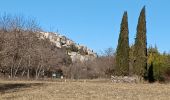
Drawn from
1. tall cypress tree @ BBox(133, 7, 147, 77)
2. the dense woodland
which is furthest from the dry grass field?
tall cypress tree @ BBox(133, 7, 147, 77)

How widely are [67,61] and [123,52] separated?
53.4 meters

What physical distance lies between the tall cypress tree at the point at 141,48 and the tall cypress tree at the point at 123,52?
4.09 ft

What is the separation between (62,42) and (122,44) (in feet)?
354

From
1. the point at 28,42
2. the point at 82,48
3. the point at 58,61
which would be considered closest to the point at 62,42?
the point at 82,48

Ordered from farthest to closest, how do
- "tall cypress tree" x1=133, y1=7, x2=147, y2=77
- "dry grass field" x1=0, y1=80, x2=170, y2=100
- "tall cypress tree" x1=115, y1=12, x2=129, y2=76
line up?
1. "tall cypress tree" x1=115, y1=12, x2=129, y2=76
2. "tall cypress tree" x1=133, y1=7, x2=147, y2=77
3. "dry grass field" x1=0, y1=80, x2=170, y2=100

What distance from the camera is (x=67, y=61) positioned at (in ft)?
354

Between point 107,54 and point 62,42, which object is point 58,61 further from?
point 62,42

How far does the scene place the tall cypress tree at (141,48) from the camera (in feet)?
179

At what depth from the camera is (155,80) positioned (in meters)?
54.9

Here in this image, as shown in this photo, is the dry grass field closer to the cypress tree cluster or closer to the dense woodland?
the dense woodland

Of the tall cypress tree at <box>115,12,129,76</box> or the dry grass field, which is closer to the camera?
the dry grass field

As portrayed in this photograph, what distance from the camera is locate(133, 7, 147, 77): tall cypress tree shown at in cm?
5462

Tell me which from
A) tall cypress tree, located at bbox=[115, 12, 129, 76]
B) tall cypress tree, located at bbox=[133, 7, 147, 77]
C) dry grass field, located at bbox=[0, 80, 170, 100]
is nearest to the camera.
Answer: dry grass field, located at bbox=[0, 80, 170, 100]

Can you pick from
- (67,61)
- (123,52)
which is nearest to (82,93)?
(123,52)
